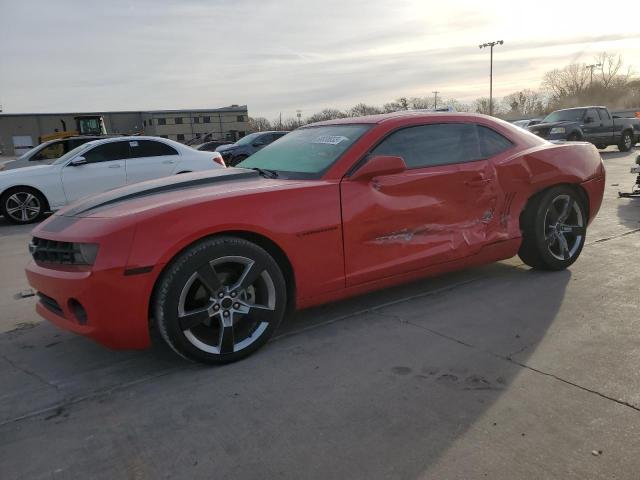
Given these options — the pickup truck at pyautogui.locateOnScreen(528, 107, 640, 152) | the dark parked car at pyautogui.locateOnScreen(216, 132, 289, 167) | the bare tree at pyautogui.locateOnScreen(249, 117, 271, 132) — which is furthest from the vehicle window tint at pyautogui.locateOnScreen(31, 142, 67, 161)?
the bare tree at pyautogui.locateOnScreen(249, 117, 271, 132)

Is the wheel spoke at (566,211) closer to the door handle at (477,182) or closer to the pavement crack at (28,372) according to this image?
the door handle at (477,182)

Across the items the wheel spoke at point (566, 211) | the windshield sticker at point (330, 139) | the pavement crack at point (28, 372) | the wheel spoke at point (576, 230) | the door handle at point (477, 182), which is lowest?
the pavement crack at point (28, 372)

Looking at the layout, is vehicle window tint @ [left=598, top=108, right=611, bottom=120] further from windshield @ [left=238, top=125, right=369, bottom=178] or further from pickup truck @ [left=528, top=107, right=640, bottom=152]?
windshield @ [left=238, top=125, right=369, bottom=178]

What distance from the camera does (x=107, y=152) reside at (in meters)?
9.74

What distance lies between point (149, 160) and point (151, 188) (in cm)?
684

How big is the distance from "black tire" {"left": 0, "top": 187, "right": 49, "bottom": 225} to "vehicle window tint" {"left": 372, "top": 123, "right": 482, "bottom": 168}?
7736mm

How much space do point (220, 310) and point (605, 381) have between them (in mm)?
2156

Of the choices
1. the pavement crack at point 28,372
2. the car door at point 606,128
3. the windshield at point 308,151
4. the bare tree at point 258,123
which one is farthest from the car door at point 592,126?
the bare tree at point 258,123

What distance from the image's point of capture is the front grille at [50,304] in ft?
10.2

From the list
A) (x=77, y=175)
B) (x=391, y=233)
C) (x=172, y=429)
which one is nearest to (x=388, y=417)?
(x=172, y=429)

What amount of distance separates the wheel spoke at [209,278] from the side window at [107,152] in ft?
24.9

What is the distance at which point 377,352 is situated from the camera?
3.24m

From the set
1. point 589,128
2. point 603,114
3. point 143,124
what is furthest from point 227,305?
point 143,124

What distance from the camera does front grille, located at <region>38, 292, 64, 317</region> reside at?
3119 millimetres
